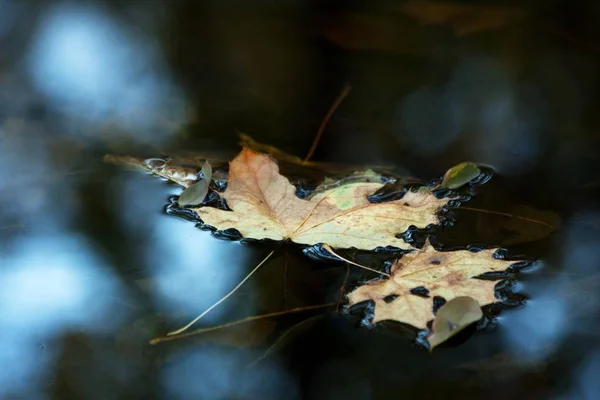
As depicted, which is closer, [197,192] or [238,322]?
[238,322]

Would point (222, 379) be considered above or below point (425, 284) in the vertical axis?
below

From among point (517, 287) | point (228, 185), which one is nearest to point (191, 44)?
point (228, 185)

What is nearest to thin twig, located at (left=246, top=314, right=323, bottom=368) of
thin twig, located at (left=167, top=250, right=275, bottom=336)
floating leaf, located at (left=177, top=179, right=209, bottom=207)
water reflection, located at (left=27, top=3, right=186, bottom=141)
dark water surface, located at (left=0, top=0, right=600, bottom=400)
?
dark water surface, located at (left=0, top=0, right=600, bottom=400)

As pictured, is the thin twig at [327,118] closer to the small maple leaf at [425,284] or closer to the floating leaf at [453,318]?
the small maple leaf at [425,284]

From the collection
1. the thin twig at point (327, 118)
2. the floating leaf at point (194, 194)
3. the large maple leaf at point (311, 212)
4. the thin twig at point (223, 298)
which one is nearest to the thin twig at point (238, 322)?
the thin twig at point (223, 298)

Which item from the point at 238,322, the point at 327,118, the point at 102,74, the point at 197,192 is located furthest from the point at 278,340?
the point at 102,74

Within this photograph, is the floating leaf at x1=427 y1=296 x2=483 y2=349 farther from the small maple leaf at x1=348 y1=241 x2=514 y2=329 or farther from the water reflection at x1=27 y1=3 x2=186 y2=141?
the water reflection at x1=27 y1=3 x2=186 y2=141

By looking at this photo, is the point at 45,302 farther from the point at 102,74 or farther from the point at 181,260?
the point at 102,74
